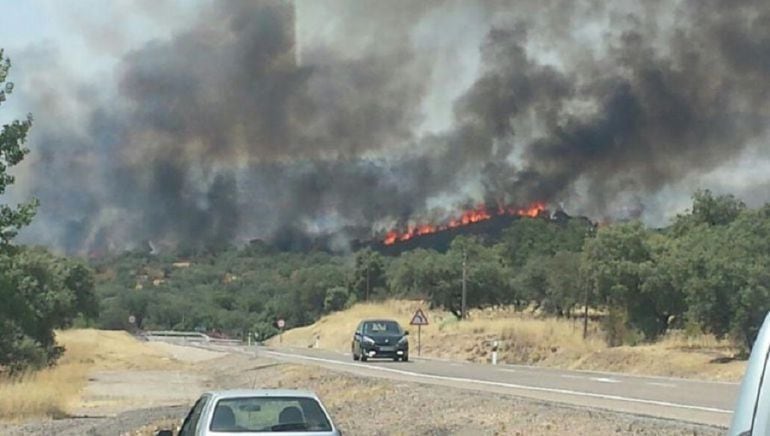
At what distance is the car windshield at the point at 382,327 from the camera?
47156 mm

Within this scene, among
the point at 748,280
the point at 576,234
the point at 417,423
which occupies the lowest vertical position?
the point at 417,423

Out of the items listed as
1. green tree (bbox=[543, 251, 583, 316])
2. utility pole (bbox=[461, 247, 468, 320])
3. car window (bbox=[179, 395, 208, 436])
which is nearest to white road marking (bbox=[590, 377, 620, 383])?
car window (bbox=[179, 395, 208, 436])

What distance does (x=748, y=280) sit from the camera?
4456 centimetres

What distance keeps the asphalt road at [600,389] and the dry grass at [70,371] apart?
9398mm

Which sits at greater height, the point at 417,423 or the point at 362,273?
the point at 362,273

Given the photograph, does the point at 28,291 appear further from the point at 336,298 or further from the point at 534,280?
the point at 336,298

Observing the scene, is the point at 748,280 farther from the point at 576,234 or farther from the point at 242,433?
the point at 576,234

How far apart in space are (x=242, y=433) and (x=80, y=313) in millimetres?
62713

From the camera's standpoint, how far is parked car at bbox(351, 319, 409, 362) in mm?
47062

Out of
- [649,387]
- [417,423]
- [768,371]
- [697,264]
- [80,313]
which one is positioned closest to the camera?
[768,371]

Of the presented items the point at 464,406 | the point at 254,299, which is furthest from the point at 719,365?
the point at 254,299

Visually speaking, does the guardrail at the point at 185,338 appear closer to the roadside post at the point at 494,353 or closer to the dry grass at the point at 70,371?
the dry grass at the point at 70,371

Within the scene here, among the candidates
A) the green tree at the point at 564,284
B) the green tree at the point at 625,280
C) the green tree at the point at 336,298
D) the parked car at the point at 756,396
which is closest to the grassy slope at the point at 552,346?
the green tree at the point at 625,280

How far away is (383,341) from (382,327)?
2.20 feet
